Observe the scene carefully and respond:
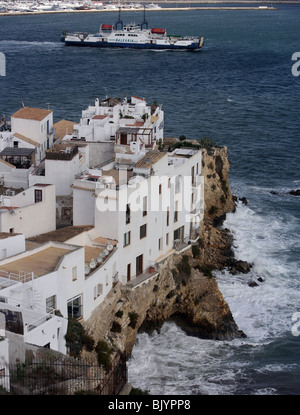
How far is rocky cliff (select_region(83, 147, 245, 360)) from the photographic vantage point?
4678 centimetres

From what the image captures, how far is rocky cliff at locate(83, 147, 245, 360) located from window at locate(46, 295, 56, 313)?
11.8ft

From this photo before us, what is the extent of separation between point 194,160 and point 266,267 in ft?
38.9

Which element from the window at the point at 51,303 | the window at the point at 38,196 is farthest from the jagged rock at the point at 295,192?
the window at the point at 51,303

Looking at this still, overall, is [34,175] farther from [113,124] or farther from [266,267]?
[266,267]

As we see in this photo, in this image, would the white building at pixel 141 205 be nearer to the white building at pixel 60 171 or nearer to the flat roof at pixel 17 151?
the white building at pixel 60 171

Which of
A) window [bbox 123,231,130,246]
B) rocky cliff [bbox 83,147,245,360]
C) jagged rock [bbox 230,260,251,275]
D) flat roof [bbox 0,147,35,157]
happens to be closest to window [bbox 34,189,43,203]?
window [bbox 123,231,130,246]

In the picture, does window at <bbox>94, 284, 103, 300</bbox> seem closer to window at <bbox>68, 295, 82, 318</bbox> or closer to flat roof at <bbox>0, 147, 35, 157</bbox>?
window at <bbox>68, 295, 82, 318</bbox>

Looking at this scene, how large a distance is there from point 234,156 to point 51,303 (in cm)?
6159

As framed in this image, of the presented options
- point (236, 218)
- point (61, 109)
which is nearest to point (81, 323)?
point (236, 218)

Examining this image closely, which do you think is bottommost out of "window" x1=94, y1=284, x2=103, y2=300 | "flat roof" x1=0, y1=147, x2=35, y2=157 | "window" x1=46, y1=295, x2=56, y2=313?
"window" x1=94, y1=284, x2=103, y2=300

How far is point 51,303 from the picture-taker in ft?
132

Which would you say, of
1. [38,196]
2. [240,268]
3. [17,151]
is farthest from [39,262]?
[240,268]

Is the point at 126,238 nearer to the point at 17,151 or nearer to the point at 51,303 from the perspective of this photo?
the point at 51,303

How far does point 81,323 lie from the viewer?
43188mm
